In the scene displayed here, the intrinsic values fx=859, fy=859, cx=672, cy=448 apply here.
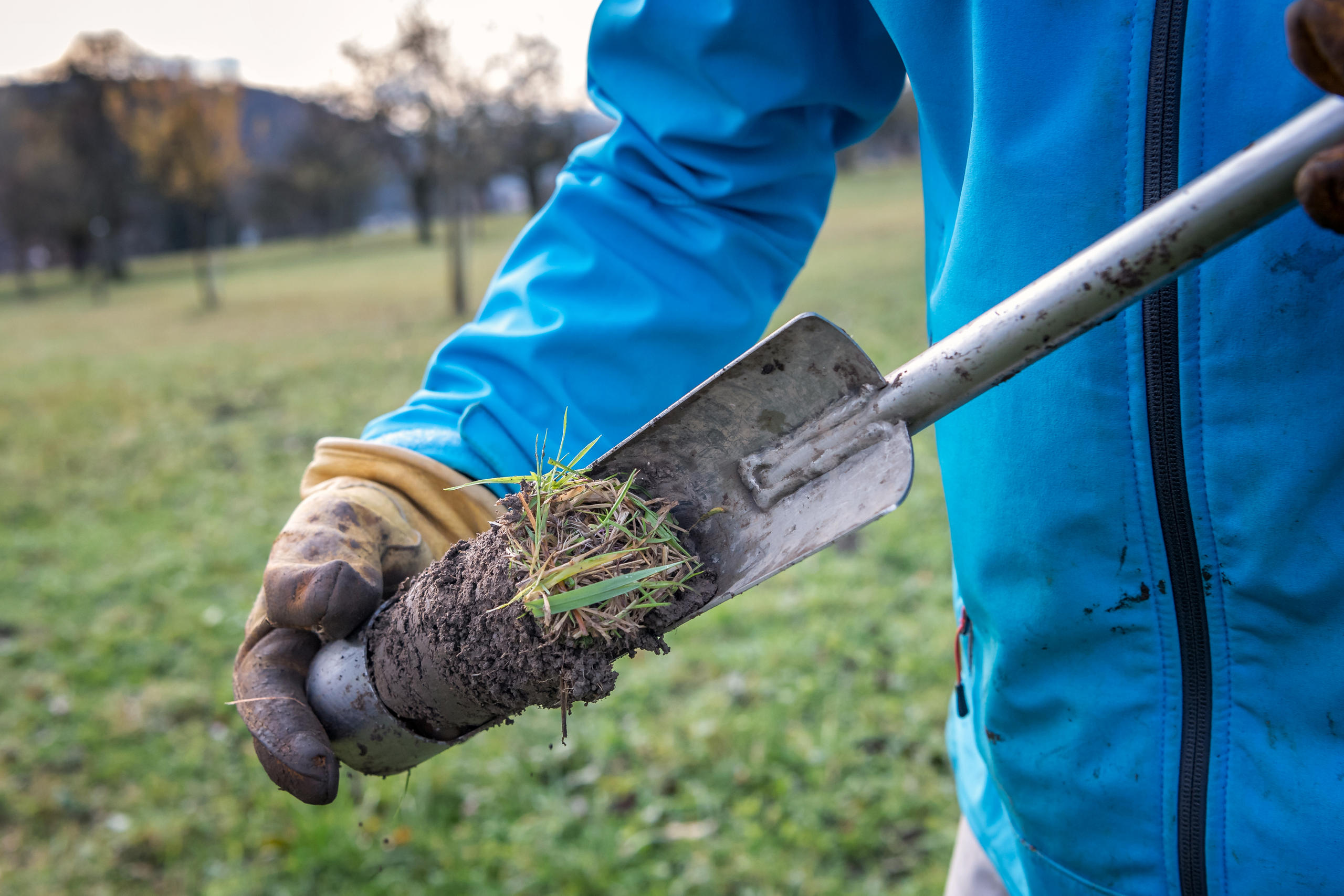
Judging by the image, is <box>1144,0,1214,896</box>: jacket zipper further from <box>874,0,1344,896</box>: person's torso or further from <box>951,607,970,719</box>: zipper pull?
<box>951,607,970,719</box>: zipper pull

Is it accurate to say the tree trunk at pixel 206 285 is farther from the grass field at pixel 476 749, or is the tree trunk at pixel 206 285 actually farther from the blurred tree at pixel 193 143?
the grass field at pixel 476 749

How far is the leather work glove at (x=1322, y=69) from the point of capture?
70 cm

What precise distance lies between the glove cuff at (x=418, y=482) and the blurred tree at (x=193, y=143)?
24462 mm

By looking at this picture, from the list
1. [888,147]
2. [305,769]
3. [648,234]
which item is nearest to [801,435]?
[648,234]

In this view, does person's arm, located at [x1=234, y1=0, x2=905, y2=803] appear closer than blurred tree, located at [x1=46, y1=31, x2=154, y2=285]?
Yes

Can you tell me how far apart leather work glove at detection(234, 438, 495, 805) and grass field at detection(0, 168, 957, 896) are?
0.74 m

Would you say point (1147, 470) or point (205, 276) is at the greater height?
point (1147, 470)

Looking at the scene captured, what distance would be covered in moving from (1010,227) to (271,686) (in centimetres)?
120

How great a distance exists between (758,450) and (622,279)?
388 millimetres

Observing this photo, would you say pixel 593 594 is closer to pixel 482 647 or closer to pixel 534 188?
pixel 482 647

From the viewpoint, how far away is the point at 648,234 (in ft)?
4.72

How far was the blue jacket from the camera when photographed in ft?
3.04

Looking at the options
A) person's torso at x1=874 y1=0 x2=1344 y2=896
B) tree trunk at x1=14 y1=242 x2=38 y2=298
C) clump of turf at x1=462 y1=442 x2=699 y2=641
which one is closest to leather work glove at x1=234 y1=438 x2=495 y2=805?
clump of turf at x1=462 y1=442 x2=699 y2=641

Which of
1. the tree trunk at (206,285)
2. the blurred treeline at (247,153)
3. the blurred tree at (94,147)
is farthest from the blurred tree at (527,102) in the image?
the blurred tree at (94,147)
